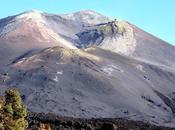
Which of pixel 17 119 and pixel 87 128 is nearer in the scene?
pixel 17 119

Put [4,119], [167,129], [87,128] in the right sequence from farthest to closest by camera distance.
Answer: [167,129]
[87,128]
[4,119]

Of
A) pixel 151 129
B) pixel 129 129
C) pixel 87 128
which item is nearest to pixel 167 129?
pixel 151 129

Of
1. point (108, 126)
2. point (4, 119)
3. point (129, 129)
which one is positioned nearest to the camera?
point (4, 119)

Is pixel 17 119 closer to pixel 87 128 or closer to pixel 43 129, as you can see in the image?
pixel 43 129

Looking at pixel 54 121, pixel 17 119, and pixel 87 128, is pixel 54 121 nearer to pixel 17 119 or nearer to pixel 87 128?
pixel 87 128

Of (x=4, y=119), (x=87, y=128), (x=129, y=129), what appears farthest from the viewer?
(x=129, y=129)

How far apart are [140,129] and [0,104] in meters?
127

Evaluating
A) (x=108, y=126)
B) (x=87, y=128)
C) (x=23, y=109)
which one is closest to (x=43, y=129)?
(x=23, y=109)

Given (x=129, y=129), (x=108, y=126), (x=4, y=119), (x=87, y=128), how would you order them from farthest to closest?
(x=129, y=129)
(x=87, y=128)
(x=108, y=126)
(x=4, y=119)

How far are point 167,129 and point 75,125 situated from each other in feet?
115

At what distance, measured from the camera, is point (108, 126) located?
200 ft

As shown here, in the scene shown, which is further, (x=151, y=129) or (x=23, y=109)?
(x=151, y=129)

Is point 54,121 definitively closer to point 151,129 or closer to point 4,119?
point 151,129

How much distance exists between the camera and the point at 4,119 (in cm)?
5684
